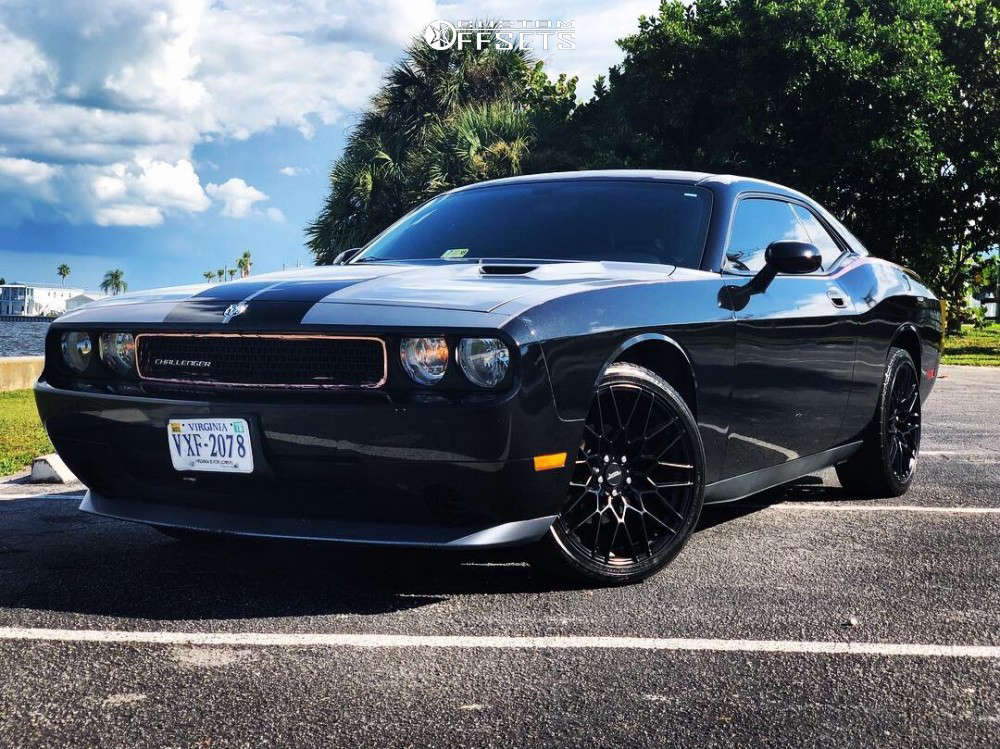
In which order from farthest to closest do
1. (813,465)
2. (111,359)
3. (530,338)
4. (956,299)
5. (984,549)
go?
(956,299)
(813,465)
(984,549)
(111,359)
(530,338)

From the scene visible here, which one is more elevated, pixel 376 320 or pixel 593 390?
pixel 376 320


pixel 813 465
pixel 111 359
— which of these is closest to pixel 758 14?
pixel 813 465

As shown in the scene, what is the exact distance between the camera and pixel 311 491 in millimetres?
3467

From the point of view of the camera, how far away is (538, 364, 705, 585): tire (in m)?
3.65

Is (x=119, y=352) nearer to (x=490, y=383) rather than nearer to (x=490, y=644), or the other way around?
(x=490, y=383)

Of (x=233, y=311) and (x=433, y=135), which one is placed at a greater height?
(x=433, y=135)

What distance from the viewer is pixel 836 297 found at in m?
5.11

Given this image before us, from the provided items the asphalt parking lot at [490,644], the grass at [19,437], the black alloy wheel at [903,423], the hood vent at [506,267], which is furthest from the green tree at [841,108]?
the hood vent at [506,267]

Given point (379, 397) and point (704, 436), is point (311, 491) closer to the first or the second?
point (379, 397)

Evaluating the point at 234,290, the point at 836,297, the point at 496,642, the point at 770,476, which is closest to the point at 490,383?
the point at 496,642

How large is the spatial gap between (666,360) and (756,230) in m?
1.19

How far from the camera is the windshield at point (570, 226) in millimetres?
4461

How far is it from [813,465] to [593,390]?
1846mm

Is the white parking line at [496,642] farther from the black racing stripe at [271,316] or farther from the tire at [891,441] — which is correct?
the tire at [891,441]
